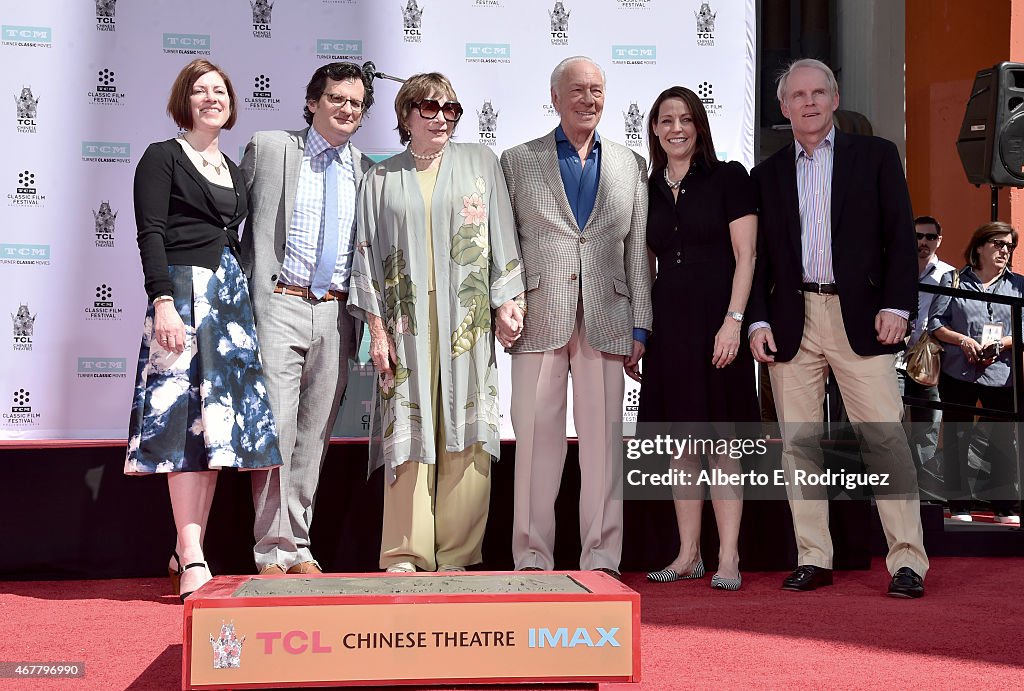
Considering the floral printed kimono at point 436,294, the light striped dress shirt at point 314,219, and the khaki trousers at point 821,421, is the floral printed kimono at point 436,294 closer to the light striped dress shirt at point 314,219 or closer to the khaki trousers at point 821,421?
the light striped dress shirt at point 314,219

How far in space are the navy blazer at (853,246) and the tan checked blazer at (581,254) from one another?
1.31 feet

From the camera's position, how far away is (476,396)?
3391mm

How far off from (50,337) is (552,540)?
2201 mm

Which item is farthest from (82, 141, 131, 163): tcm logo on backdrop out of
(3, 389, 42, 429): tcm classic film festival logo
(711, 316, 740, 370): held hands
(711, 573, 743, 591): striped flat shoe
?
(711, 573, 743, 591): striped flat shoe

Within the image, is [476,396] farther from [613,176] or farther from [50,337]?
[50,337]

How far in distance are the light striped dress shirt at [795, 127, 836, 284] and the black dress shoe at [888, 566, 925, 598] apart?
92cm

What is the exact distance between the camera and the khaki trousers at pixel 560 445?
11.5 feet

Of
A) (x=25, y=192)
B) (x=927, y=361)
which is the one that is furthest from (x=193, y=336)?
(x=927, y=361)

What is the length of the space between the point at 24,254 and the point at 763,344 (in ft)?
9.31

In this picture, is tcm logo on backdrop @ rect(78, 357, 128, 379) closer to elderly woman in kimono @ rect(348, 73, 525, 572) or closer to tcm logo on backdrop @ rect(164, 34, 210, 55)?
tcm logo on backdrop @ rect(164, 34, 210, 55)

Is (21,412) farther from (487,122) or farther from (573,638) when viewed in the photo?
(573,638)

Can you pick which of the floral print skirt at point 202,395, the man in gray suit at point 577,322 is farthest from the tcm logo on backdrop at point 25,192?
the man in gray suit at point 577,322

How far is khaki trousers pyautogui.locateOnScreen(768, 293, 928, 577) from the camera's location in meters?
3.44

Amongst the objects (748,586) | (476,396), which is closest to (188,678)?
(476,396)
